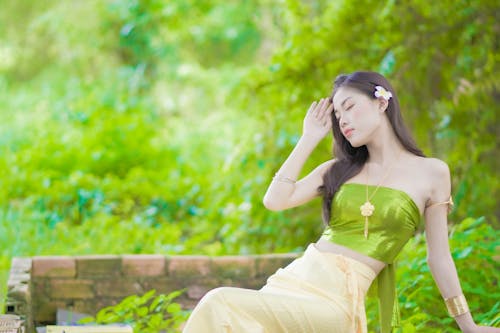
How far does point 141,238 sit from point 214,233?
940 millimetres

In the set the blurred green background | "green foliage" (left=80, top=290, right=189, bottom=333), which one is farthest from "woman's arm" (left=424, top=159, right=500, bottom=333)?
"green foliage" (left=80, top=290, right=189, bottom=333)

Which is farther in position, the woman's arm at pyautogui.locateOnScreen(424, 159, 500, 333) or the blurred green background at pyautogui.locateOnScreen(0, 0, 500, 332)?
the blurred green background at pyautogui.locateOnScreen(0, 0, 500, 332)

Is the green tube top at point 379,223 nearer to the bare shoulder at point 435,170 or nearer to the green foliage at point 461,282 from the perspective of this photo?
the bare shoulder at point 435,170

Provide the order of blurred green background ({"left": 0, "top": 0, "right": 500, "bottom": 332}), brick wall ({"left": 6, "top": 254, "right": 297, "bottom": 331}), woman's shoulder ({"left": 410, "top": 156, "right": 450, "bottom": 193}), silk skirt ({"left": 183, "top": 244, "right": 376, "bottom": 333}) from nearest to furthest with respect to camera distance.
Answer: silk skirt ({"left": 183, "top": 244, "right": 376, "bottom": 333}) → woman's shoulder ({"left": 410, "top": 156, "right": 450, "bottom": 193}) → brick wall ({"left": 6, "top": 254, "right": 297, "bottom": 331}) → blurred green background ({"left": 0, "top": 0, "right": 500, "bottom": 332})

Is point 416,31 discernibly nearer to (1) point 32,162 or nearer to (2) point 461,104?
(2) point 461,104

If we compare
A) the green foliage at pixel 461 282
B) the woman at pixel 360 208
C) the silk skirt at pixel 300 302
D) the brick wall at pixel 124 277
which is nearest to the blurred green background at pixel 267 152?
the green foliage at pixel 461 282

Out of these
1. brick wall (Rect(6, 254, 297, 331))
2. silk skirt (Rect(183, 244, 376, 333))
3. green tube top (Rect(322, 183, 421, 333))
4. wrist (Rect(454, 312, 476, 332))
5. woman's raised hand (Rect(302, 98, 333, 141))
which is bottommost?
brick wall (Rect(6, 254, 297, 331))

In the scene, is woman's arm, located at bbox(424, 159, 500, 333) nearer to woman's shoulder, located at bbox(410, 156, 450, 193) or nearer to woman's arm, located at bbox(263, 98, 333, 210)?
woman's shoulder, located at bbox(410, 156, 450, 193)

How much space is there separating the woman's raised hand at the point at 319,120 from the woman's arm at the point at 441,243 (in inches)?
16.0

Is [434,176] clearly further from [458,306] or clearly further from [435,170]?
[458,306]

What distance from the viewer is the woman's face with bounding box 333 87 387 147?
3.47 meters

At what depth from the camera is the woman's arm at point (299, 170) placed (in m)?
3.54

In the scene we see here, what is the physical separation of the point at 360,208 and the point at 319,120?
37cm

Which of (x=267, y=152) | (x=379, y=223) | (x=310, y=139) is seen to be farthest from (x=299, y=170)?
(x=267, y=152)
